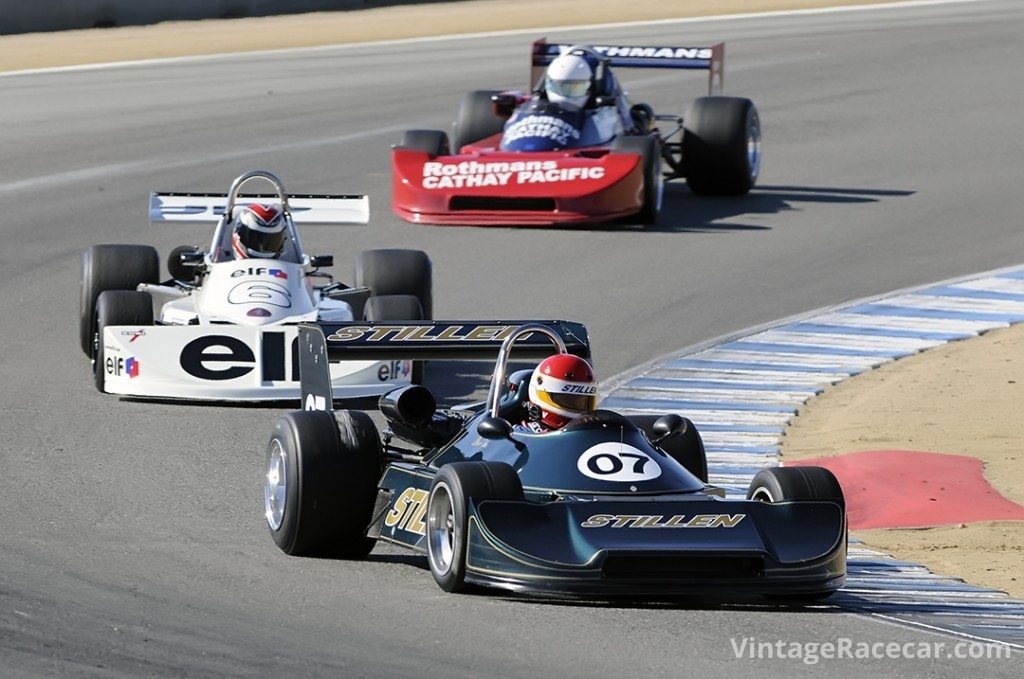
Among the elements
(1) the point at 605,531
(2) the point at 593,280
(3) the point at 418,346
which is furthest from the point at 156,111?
(1) the point at 605,531

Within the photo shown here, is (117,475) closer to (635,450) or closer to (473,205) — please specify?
(635,450)

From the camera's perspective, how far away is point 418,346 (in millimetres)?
10352

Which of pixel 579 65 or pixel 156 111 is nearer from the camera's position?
pixel 579 65

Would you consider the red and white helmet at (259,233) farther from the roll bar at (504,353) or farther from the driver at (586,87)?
the driver at (586,87)

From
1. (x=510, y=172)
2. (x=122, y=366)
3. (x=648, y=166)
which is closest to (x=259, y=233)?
(x=122, y=366)

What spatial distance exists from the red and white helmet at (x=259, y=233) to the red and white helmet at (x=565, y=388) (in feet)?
17.7

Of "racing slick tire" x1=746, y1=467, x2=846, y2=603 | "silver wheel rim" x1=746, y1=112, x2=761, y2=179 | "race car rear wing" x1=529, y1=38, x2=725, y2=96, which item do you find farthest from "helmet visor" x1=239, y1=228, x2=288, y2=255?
"silver wheel rim" x1=746, y1=112, x2=761, y2=179

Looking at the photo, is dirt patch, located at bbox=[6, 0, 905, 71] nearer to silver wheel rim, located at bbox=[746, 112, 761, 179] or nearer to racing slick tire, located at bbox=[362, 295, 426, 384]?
silver wheel rim, located at bbox=[746, 112, 761, 179]

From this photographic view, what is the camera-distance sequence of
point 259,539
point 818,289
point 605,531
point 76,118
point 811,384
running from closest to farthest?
point 605,531, point 259,539, point 811,384, point 818,289, point 76,118

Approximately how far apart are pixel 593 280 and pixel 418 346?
308 inches

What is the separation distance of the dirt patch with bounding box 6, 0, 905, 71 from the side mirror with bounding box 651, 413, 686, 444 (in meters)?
23.4

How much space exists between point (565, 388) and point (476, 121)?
546 inches

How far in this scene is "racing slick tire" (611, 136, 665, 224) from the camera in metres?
19.9

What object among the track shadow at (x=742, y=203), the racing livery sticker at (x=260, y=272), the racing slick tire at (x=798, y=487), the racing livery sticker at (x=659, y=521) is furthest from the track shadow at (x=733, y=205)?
the racing livery sticker at (x=659, y=521)
